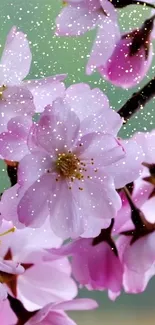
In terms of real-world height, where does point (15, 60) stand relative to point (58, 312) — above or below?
above

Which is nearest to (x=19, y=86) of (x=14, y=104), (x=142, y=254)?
(x=14, y=104)

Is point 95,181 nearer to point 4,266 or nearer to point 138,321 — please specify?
point 4,266

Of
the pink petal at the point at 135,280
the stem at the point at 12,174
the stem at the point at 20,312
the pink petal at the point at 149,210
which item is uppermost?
the stem at the point at 12,174

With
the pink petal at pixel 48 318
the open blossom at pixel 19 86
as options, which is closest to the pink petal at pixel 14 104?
the open blossom at pixel 19 86

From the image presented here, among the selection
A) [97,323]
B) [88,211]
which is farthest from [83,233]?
[97,323]

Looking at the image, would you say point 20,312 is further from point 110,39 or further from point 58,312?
point 110,39

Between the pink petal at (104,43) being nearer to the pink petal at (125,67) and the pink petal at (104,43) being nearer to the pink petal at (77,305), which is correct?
the pink petal at (125,67)
